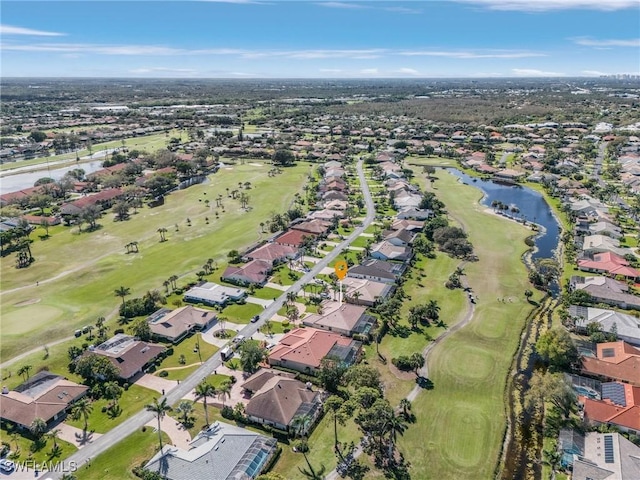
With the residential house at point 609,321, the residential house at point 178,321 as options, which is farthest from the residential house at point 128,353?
the residential house at point 609,321

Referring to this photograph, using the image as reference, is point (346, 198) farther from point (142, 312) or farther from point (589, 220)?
point (142, 312)

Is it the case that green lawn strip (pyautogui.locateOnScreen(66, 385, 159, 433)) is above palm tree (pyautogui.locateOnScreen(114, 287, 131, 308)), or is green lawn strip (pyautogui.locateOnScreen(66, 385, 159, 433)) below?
below

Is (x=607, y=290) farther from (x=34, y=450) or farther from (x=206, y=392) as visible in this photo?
(x=34, y=450)

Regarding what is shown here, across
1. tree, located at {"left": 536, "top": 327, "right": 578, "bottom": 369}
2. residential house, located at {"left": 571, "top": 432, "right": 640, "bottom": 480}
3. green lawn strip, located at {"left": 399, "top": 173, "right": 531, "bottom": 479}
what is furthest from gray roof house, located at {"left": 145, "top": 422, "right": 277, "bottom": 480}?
tree, located at {"left": 536, "top": 327, "right": 578, "bottom": 369}

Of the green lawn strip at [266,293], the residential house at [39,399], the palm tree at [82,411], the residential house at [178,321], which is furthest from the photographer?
the green lawn strip at [266,293]

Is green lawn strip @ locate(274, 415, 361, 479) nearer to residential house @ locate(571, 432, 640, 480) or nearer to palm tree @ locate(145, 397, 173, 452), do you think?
palm tree @ locate(145, 397, 173, 452)

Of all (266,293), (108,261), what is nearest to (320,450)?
(266,293)

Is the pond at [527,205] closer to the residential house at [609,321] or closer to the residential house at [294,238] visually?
the residential house at [609,321]
